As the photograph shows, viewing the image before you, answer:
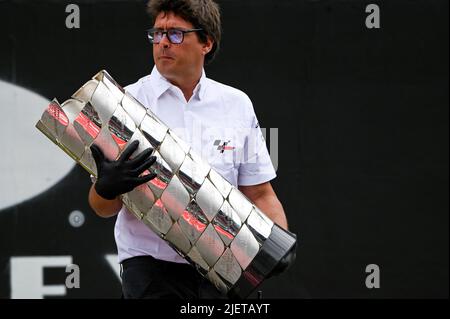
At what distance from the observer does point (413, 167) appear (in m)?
4.27

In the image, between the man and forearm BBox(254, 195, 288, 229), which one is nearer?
the man

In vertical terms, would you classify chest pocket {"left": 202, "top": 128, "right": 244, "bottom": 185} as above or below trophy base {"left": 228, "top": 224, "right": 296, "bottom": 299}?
above

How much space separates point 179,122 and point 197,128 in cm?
6

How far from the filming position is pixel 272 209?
2.90 meters

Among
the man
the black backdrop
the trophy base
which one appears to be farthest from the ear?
the black backdrop

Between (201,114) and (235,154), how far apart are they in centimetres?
17

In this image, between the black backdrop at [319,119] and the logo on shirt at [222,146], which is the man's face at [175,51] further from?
the black backdrop at [319,119]

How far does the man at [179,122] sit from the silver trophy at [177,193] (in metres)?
0.18

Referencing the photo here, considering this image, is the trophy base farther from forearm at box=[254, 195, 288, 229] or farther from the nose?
the nose

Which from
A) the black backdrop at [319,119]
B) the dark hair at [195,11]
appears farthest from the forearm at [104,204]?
the black backdrop at [319,119]

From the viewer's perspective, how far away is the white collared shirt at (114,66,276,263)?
2752 mm

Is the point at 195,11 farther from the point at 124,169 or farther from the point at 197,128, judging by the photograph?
the point at 124,169

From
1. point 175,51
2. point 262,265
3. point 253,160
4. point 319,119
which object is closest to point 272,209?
→ point 253,160

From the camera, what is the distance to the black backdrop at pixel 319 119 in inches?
162
